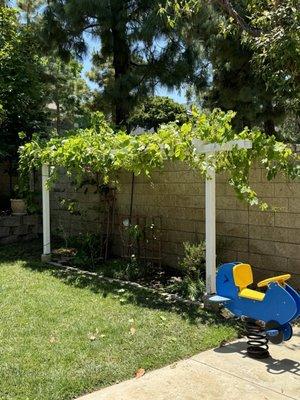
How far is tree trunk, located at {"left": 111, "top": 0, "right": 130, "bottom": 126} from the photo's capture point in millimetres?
10977

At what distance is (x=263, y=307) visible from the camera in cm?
412

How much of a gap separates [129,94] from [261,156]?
264 inches

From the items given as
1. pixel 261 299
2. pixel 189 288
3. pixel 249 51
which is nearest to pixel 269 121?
pixel 249 51

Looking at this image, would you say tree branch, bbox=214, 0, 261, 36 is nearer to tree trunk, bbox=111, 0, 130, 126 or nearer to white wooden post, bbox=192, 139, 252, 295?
white wooden post, bbox=192, 139, 252, 295

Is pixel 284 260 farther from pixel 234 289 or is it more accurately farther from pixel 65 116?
pixel 65 116

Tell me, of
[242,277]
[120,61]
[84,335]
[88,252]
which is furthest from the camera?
[120,61]

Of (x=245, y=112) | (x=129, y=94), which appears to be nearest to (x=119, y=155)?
(x=129, y=94)

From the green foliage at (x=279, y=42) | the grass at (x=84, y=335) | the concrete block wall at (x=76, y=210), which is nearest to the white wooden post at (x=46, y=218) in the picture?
the concrete block wall at (x=76, y=210)

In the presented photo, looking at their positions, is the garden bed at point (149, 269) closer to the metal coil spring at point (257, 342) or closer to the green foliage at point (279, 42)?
the metal coil spring at point (257, 342)

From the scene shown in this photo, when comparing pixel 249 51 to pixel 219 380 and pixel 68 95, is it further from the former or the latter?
pixel 68 95

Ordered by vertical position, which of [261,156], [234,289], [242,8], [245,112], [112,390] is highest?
[242,8]

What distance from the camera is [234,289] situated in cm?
445

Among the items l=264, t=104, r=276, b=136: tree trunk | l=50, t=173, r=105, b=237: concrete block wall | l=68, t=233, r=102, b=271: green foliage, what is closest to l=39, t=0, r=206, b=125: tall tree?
l=264, t=104, r=276, b=136: tree trunk

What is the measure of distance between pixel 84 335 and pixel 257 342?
1624 mm
